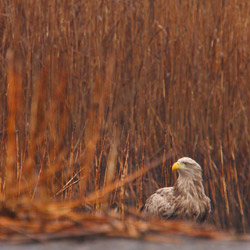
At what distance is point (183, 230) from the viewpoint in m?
1.49

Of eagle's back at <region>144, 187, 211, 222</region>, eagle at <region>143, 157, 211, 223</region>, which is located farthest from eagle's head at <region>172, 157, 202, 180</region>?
eagle's back at <region>144, 187, 211, 222</region>

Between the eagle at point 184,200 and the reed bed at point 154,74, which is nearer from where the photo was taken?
the eagle at point 184,200

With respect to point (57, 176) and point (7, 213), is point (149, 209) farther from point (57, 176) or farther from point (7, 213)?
point (7, 213)

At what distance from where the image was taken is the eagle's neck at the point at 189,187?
12.5 feet

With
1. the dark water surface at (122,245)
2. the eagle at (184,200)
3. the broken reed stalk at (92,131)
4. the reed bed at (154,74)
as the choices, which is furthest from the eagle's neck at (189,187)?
the dark water surface at (122,245)

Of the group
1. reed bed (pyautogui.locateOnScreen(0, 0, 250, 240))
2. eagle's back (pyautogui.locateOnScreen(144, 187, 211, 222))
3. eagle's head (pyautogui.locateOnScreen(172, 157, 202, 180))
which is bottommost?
eagle's back (pyautogui.locateOnScreen(144, 187, 211, 222))

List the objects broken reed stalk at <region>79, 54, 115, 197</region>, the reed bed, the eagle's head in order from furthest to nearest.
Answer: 1. the reed bed
2. the eagle's head
3. broken reed stalk at <region>79, 54, 115, 197</region>

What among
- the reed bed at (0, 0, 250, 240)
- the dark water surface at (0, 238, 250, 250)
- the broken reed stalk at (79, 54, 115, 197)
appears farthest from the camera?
the reed bed at (0, 0, 250, 240)

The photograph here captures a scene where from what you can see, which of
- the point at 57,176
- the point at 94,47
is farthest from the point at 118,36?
the point at 57,176

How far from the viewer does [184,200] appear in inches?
151

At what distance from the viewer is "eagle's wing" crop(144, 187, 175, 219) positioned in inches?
146

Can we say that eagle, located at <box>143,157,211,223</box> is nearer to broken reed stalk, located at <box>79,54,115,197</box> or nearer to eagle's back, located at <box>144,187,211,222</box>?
eagle's back, located at <box>144,187,211,222</box>

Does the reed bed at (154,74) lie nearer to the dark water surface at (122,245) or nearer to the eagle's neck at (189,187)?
the eagle's neck at (189,187)

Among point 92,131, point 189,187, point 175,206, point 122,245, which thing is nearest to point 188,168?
point 189,187
